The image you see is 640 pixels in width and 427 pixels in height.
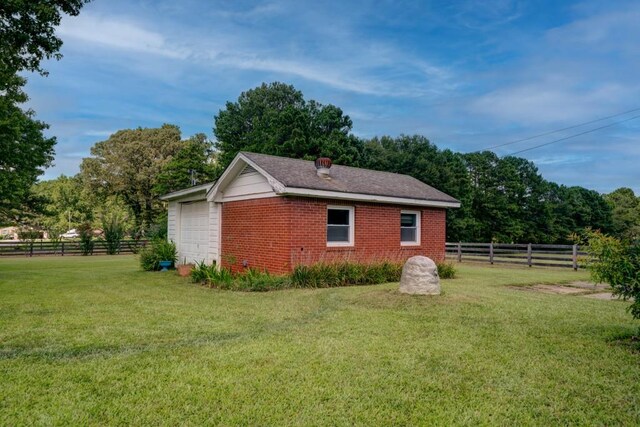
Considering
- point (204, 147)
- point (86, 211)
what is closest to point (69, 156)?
point (86, 211)

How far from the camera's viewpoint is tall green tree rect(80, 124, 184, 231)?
41.3 metres

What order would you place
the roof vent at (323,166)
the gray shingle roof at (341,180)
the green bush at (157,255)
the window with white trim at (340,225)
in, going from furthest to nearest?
the green bush at (157,255), the roof vent at (323,166), the window with white trim at (340,225), the gray shingle roof at (341,180)

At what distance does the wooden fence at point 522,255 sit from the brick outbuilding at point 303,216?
21.1ft

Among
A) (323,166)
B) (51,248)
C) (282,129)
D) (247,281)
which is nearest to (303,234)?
(247,281)

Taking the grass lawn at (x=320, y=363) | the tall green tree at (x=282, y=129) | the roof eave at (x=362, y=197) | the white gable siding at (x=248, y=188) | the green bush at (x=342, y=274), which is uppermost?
the tall green tree at (x=282, y=129)

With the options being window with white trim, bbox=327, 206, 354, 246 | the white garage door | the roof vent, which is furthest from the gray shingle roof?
the white garage door

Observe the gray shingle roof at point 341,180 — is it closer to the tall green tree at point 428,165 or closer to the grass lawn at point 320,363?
the grass lawn at point 320,363

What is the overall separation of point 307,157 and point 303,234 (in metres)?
19.3

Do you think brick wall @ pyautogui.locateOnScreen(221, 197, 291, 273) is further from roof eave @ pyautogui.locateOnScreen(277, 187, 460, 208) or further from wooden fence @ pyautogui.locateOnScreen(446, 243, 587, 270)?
wooden fence @ pyautogui.locateOnScreen(446, 243, 587, 270)

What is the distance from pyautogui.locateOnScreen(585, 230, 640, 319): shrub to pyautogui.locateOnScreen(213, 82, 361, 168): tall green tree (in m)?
25.7

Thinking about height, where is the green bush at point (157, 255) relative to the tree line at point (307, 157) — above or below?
below

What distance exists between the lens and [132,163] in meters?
41.7

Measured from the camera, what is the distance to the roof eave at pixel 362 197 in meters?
10.9

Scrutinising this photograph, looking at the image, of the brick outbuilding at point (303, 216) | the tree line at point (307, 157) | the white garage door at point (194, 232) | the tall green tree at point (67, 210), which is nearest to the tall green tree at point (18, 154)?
the tree line at point (307, 157)
